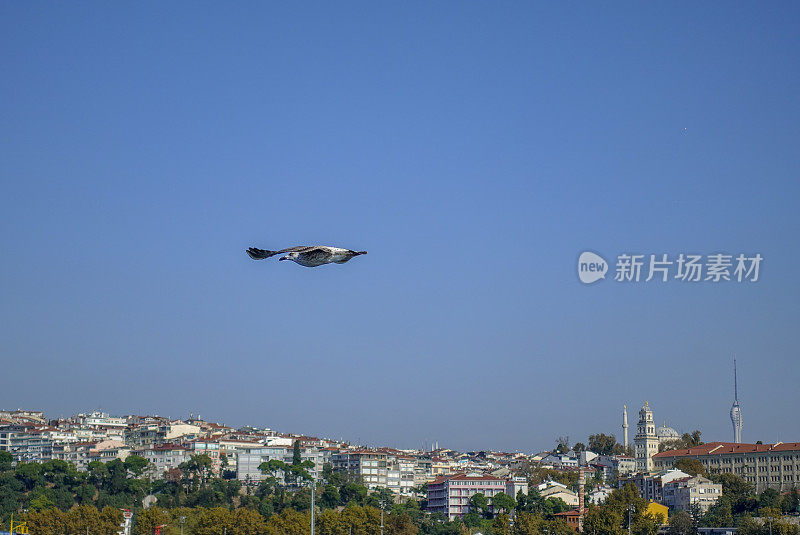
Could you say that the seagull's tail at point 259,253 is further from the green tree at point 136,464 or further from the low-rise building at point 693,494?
the green tree at point 136,464

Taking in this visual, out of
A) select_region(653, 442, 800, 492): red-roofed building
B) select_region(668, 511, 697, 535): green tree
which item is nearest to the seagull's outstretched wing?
select_region(668, 511, 697, 535): green tree

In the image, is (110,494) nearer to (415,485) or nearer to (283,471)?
(283,471)

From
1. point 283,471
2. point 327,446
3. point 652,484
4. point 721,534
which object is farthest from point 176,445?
point 721,534

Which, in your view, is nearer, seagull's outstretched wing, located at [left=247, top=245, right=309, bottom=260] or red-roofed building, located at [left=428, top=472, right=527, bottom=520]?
seagull's outstretched wing, located at [left=247, top=245, right=309, bottom=260]

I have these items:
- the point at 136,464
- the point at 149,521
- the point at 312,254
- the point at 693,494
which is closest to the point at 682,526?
the point at 693,494

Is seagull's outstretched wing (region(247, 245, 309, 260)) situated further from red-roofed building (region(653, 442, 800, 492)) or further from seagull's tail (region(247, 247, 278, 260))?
red-roofed building (region(653, 442, 800, 492))

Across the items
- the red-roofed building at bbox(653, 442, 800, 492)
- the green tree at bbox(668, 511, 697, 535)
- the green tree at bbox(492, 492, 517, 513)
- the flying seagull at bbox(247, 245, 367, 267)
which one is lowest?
the green tree at bbox(668, 511, 697, 535)

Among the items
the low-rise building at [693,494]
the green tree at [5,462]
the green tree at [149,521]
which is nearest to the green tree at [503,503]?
the low-rise building at [693,494]
